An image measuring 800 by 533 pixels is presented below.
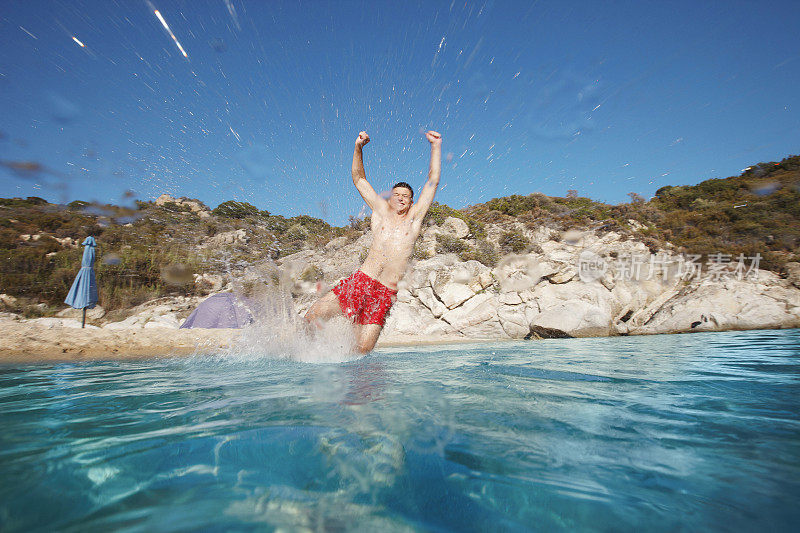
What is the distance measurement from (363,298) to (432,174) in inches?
73.4

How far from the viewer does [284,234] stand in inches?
674

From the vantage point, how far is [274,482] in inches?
40.4

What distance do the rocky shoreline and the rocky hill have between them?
51 mm

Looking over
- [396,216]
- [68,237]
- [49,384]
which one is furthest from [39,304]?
[396,216]

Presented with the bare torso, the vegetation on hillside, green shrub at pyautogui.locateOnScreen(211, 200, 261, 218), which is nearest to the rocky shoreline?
the vegetation on hillside

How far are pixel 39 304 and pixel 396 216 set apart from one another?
14530mm

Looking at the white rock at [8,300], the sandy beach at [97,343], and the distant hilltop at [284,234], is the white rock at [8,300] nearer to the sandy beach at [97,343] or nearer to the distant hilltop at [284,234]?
the distant hilltop at [284,234]

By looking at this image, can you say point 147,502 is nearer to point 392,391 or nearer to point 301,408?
point 301,408

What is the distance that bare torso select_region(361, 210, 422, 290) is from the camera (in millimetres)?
4293

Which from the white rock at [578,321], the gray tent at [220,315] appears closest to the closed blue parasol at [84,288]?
the gray tent at [220,315]

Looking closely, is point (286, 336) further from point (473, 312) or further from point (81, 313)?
point (81, 313)

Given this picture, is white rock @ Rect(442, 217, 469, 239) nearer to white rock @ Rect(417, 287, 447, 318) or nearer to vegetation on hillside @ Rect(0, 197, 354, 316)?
white rock @ Rect(417, 287, 447, 318)

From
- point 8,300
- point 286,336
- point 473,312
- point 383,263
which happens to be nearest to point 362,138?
point 383,263

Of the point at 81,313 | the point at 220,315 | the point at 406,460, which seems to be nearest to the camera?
the point at 406,460
